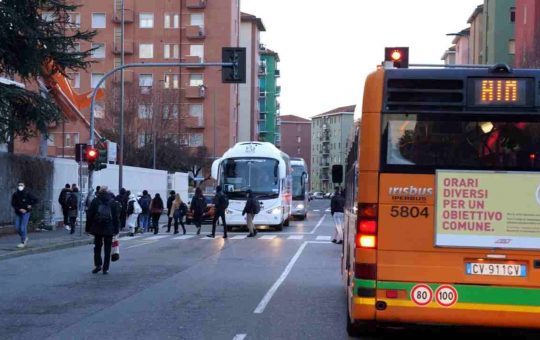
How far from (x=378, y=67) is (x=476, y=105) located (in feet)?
3.59

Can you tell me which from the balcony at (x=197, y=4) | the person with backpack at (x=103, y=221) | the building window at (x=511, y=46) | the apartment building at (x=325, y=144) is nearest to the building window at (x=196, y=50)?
the balcony at (x=197, y=4)

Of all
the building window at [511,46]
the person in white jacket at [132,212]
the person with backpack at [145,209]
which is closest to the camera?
the person in white jacket at [132,212]

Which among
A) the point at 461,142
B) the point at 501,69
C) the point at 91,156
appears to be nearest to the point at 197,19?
the point at 91,156

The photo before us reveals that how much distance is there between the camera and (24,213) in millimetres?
20609

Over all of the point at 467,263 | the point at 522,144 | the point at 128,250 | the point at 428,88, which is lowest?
the point at 128,250

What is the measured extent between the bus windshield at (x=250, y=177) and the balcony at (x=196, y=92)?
4624 centimetres

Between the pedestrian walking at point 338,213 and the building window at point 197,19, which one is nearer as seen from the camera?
the pedestrian walking at point 338,213

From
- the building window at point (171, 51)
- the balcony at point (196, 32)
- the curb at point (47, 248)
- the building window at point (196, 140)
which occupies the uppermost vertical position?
the balcony at point (196, 32)

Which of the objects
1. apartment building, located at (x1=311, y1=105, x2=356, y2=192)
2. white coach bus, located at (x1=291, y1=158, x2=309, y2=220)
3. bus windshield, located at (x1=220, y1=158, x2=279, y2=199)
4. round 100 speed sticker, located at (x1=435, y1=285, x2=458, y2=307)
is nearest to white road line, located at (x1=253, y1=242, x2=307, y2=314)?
round 100 speed sticker, located at (x1=435, y1=285, x2=458, y2=307)

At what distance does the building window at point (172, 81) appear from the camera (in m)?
73.6

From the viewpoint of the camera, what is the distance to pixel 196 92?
7806cm

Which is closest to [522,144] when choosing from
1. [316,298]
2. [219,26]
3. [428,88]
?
[428,88]

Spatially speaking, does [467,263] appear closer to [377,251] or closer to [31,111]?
[377,251]

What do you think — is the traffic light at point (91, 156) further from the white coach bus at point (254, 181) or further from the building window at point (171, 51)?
the building window at point (171, 51)
